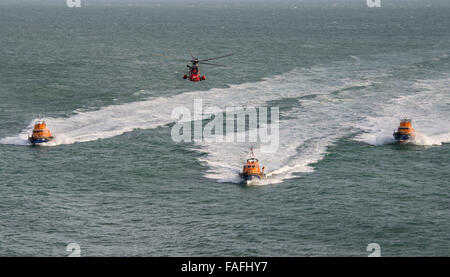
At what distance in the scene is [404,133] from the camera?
338 ft

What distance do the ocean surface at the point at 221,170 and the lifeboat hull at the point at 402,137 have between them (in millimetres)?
1444

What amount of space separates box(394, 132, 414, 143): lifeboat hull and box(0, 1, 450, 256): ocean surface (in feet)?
4.74

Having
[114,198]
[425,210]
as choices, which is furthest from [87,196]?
[425,210]

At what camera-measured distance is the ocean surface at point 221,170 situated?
6956 centimetres

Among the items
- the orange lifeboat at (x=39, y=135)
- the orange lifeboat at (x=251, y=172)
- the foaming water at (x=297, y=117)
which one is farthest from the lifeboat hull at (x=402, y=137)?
the orange lifeboat at (x=39, y=135)

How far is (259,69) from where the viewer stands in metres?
164

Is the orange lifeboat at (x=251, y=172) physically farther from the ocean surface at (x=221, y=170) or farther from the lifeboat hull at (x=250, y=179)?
the ocean surface at (x=221, y=170)

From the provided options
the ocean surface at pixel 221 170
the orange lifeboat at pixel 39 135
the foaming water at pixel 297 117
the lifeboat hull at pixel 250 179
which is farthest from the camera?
the orange lifeboat at pixel 39 135

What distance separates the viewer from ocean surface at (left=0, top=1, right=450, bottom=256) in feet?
228

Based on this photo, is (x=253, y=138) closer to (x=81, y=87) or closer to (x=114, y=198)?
(x=114, y=198)

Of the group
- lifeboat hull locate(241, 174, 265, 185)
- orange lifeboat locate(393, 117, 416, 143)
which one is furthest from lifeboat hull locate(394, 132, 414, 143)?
lifeboat hull locate(241, 174, 265, 185)

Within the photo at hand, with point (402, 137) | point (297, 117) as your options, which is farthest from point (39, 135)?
point (402, 137)
